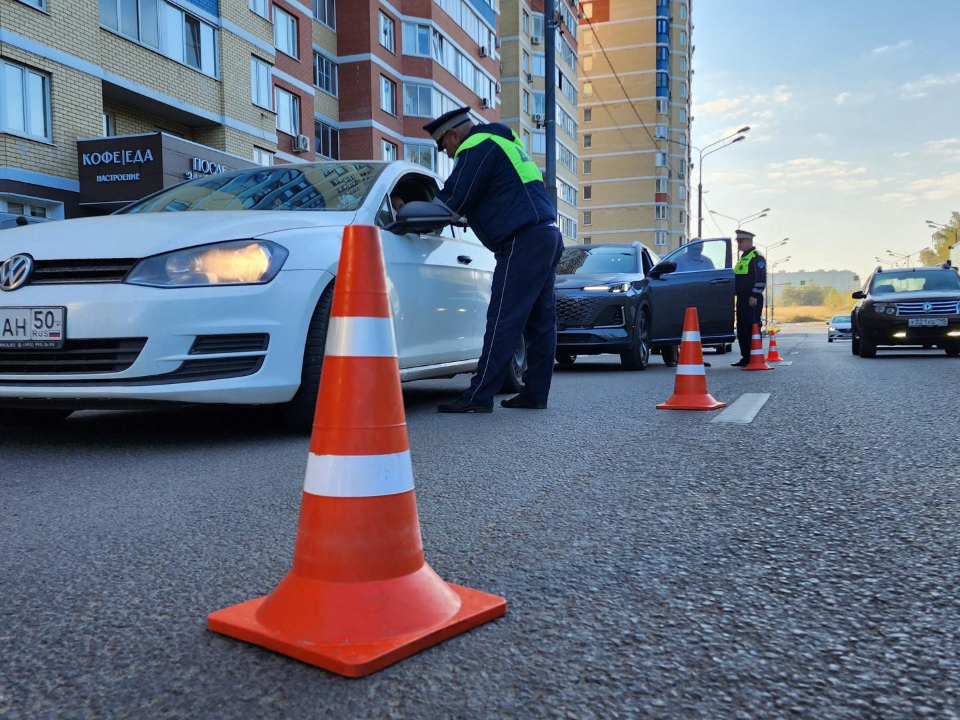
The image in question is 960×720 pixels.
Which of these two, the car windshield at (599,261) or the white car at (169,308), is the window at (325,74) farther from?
the white car at (169,308)

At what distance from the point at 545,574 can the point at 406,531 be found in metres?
0.48

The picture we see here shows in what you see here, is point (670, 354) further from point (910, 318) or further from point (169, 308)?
point (169, 308)

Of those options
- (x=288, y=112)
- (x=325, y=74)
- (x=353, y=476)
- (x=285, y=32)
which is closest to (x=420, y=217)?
(x=353, y=476)

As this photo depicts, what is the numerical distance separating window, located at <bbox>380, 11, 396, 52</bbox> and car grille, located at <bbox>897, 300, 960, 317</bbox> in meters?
26.9

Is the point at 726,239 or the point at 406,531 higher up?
the point at 726,239

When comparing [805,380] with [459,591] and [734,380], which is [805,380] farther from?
[459,591]

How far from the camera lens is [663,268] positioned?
12.1 meters

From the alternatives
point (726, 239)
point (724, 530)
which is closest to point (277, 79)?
point (726, 239)

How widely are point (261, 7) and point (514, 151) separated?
23604mm

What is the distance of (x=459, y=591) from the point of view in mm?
2094

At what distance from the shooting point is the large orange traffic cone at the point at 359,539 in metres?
1.82

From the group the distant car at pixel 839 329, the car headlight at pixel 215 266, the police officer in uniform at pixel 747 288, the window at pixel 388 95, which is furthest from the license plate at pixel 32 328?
the distant car at pixel 839 329

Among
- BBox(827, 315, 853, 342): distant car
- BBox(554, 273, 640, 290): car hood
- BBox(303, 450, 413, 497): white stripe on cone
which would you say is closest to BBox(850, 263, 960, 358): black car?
BBox(554, 273, 640, 290): car hood

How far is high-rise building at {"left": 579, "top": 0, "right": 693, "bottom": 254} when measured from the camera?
89812 mm
